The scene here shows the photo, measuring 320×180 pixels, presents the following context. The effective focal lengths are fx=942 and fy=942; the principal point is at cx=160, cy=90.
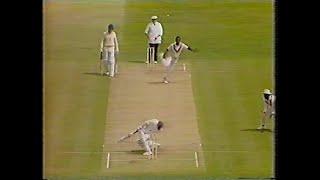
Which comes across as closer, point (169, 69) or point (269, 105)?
point (269, 105)

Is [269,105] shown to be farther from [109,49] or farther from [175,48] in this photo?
[109,49]

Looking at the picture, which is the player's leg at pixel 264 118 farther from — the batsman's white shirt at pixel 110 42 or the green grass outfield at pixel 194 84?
the batsman's white shirt at pixel 110 42

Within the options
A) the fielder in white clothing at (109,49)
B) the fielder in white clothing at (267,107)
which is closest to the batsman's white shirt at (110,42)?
the fielder in white clothing at (109,49)

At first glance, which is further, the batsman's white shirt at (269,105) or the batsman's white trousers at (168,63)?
the batsman's white trousers at (168,63)

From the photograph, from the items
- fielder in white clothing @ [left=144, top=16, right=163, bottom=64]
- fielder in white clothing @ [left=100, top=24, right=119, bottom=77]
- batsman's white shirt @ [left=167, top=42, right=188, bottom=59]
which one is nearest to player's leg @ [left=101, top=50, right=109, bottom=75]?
fielder in white clothing @ [left=100, top=24, right=119, bottom=77]

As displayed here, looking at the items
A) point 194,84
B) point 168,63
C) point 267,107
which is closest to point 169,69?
point 168,63
